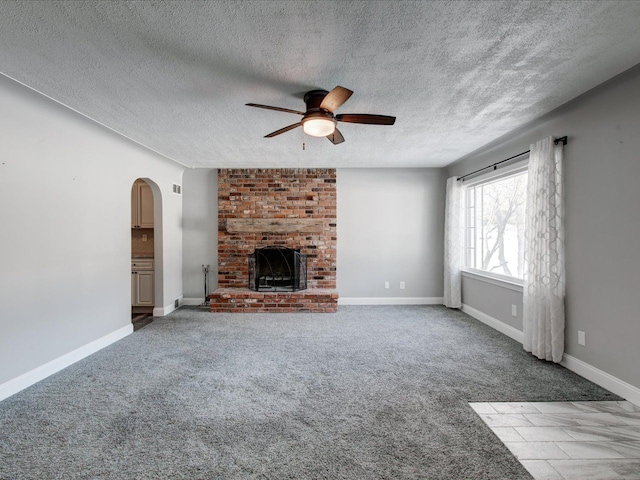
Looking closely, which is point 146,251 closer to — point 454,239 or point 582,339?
point 454,239

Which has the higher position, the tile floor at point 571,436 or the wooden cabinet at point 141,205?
the wooden cabinet at point 141,205

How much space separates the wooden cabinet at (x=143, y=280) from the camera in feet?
17.2

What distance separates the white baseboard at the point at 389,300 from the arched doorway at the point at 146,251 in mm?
3100

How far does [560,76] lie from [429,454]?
2728 millimetres

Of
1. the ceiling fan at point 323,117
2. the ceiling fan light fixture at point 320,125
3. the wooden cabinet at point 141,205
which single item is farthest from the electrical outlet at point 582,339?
the wooden cabinet at point 141,205

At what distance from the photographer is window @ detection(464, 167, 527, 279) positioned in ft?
13.1

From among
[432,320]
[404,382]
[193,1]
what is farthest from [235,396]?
[432,320]

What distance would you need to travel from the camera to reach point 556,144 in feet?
10.0

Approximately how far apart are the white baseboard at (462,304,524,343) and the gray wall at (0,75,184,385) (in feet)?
15.7

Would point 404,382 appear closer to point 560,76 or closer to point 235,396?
point 235,396

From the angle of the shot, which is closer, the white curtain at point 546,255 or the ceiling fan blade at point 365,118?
the ceiling fan blade at point 365,118

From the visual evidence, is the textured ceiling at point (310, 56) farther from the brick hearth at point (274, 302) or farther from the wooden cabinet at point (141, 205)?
the brick hearth at point (274, 302)

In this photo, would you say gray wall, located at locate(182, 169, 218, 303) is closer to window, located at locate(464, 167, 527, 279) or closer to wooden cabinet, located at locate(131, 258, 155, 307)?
wooden cabinet, located at locate(131, 258, 155, 307)

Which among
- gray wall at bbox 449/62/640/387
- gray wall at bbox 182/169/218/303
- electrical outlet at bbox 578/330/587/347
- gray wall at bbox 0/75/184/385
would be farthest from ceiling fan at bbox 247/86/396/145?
gray wall at bbox 182/169/218/303
